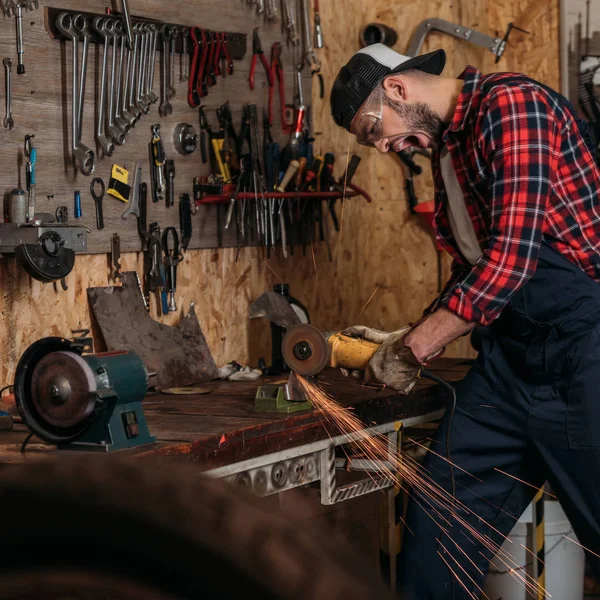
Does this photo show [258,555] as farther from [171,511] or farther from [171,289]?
[171,289]

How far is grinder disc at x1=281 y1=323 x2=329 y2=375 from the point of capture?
2.78 metres

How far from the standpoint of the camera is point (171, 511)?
34 cm

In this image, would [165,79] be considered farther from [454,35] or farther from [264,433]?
[264,433]

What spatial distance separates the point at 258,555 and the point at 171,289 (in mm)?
3301

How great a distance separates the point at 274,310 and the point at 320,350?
42cm

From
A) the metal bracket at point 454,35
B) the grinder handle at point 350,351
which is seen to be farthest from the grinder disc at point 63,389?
the metal bracket at point 454,35

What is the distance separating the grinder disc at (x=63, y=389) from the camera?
2221mm

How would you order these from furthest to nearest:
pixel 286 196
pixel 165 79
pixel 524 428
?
pixel 286 196 < pixel 165 79 < pixel 524 428

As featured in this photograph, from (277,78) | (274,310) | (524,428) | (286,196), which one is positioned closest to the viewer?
(524,428)

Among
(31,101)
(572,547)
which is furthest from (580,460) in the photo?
(31,101)

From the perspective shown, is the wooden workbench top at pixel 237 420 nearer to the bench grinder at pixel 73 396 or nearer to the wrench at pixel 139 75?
the bench grinder at pixel 73 396

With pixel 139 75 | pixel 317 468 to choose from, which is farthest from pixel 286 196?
pixel 317 468

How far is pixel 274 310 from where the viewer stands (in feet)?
10.3

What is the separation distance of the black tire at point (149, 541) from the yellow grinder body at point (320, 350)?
7.89 ft
